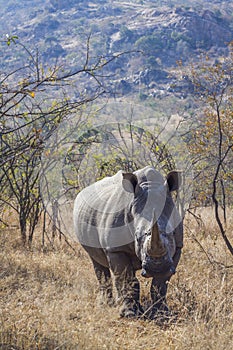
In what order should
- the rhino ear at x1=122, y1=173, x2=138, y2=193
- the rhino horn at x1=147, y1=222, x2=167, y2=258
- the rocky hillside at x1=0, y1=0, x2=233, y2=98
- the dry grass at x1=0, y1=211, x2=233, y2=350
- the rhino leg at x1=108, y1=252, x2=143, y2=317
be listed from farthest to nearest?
the rocky hillside at x1=0, y1=0, x2=233, y2=98, the rhino leg at x1=108, y1=252, x2=143, y2=317, the rhino ear at x1=122, y1=173, x2=138, y2=193, the rhino horn at x1=147, y1=222, x2=167, y2=258, the dry grass at x1=0, y1=211, x2=233, y2=350

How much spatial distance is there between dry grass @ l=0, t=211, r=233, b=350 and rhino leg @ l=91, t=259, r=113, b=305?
0.39 feet

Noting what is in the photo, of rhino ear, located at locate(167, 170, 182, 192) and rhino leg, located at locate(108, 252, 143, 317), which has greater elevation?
rhino ear, located at locate(167, 170, 182, 192)

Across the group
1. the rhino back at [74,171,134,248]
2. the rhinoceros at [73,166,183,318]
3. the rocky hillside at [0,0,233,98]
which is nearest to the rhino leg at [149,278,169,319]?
the rhinoceros at [73,166,183,318]

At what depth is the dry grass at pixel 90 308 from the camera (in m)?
4.44

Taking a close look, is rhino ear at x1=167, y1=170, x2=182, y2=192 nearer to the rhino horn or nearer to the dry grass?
the rhino horn

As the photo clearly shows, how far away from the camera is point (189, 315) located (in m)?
5.52

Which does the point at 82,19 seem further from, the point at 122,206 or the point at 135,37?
the point at 122,206

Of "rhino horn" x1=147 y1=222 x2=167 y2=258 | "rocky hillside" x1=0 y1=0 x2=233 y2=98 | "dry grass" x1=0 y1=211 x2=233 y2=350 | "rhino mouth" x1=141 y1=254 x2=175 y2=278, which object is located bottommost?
"dry grass" x1=0 y1=211 x2=233 y2=350

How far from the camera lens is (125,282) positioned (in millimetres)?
5820

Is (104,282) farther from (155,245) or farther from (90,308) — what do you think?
(155,245)

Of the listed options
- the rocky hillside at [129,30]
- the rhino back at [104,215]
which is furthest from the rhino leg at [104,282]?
the rocky hillside at [129,30]

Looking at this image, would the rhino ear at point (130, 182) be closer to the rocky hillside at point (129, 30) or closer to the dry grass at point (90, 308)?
the dry grass at point (90, 308)

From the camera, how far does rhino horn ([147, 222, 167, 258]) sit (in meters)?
4.79

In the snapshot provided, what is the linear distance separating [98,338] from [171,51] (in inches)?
3088
